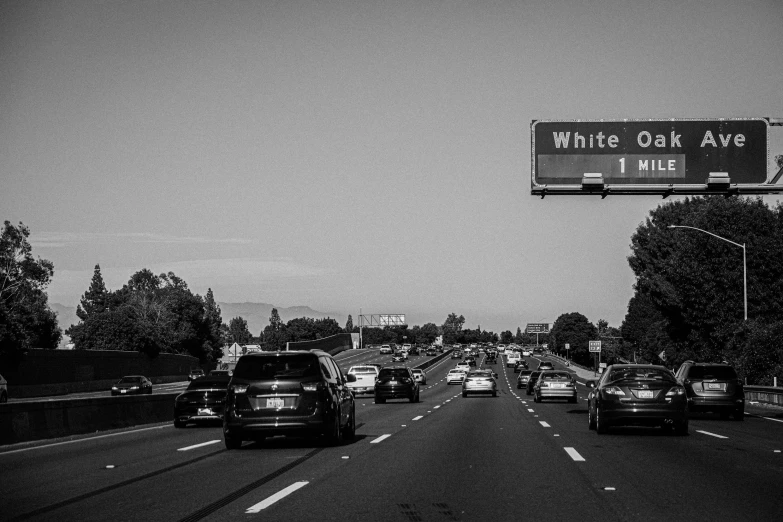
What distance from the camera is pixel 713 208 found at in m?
63.6

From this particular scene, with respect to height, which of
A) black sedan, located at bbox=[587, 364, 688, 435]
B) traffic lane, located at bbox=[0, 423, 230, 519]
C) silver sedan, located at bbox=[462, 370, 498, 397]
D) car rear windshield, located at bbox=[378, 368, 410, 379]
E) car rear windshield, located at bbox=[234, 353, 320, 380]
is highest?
car rear windshield, located at bbox=[234, 353, 320, 380]

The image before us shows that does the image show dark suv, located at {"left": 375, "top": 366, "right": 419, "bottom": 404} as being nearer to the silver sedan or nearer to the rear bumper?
the silver sedan

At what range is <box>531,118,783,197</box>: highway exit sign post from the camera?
27688mm

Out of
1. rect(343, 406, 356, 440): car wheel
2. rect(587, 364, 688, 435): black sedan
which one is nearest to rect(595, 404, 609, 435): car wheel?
rect(587, 364, 688, 435): black sedan

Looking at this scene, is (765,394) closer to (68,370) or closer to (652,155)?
(652,155)

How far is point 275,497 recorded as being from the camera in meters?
10.7

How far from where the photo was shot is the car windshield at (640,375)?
20.0m

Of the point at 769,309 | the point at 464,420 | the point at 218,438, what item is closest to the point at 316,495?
the point at 218,438

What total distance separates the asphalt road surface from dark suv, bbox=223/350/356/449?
0.46m

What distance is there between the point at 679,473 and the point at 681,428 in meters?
7.55

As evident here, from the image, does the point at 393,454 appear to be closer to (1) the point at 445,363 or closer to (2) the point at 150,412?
(2) the point at 150,412

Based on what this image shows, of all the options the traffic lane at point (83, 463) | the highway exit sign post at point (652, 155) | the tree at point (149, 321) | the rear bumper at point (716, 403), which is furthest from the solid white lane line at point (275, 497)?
the tree at point (149, 321)

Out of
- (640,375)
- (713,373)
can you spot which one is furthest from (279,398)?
(713,373)

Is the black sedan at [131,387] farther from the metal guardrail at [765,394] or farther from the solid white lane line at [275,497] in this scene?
the solid white lane line at [275,497]
